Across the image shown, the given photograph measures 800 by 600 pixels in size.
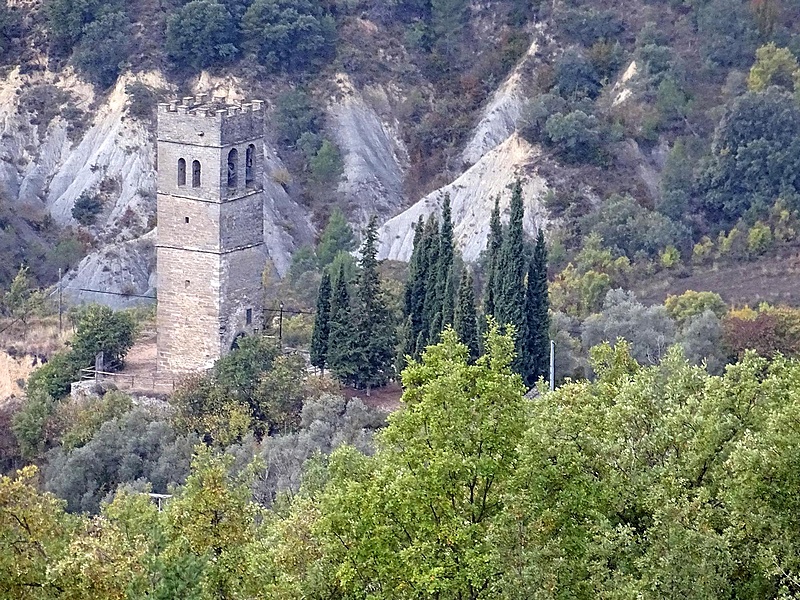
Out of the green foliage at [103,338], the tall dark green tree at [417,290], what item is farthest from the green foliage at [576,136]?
the green foliage at [103,338]

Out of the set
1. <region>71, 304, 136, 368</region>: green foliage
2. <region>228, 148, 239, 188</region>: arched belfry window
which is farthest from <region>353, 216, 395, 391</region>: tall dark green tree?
<region>71, 304, 136, 368</region>: green foliage

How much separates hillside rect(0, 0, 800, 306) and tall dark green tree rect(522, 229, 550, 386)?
1832 cm

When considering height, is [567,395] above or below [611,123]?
below

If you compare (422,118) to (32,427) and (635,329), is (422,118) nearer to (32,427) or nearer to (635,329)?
(635,329)

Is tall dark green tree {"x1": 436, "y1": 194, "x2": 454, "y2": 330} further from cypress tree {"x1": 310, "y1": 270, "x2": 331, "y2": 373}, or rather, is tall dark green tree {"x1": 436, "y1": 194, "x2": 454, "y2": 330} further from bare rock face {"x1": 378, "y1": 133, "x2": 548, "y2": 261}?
bare rock face {"x1": 378, "y1": 133, "x2": 548, "y2": 261}

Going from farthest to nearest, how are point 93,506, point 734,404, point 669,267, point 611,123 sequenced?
point 611,123 → point 669,267 → point 93,506 → point 734,404

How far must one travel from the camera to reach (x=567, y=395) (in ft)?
95.5

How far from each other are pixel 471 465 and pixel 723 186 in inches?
1940

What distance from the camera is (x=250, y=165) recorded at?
5309cm

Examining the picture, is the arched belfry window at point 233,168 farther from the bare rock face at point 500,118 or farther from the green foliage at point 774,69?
the green foliage at point 774,69

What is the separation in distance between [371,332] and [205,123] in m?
7.30

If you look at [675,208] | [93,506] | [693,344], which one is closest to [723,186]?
[675,208]

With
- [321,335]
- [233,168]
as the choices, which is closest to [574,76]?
[233,168]

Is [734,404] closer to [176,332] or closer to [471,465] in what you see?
[471,465]
